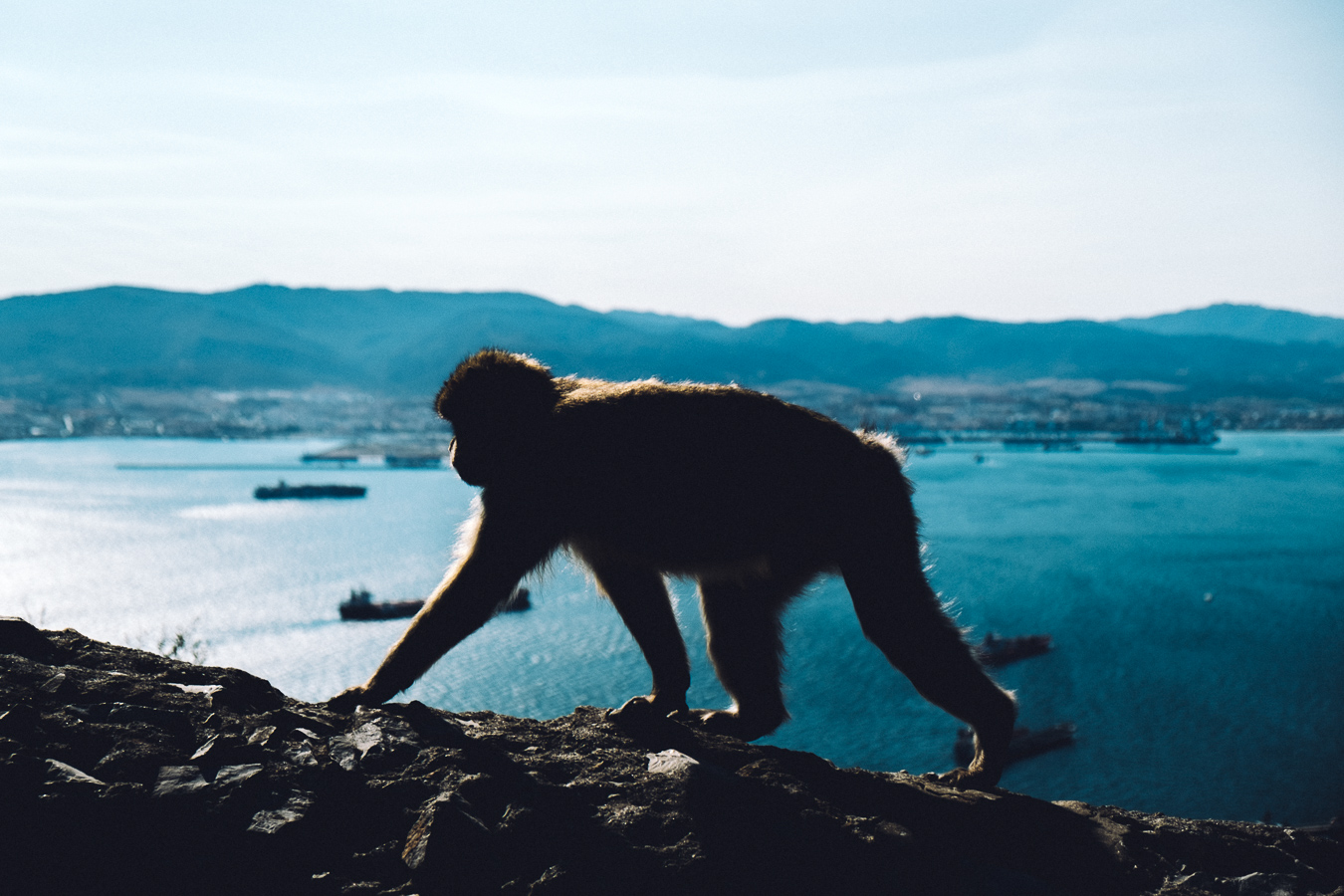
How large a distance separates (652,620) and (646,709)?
0.39 metres

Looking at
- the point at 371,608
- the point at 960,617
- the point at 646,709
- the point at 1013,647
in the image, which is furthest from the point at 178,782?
the point at 960,617

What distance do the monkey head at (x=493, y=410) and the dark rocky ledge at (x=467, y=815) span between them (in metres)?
1.05

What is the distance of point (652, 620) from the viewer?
4.05m

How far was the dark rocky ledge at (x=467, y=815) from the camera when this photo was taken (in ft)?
7.76

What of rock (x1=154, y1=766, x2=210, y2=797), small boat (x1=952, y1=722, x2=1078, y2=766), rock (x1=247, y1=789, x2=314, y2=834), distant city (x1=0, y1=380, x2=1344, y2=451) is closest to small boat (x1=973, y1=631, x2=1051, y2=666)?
small boat (x1=952, y1=722, x2=1078, y2=766)

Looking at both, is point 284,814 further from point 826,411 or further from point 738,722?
point 826,411

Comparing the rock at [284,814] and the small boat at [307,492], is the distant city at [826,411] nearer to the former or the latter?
the small boat at [307,492]

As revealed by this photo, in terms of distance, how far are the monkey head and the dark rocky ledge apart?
1050 mm

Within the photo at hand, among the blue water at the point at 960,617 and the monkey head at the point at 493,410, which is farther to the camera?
the blue water at the point at 960,617

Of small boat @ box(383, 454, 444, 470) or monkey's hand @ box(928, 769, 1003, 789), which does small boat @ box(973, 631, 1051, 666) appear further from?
small boat @ box(383, 454, 444, 470)

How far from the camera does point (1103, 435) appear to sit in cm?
12306

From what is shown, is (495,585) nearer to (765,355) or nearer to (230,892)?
(230,892)

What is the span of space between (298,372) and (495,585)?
202 metres

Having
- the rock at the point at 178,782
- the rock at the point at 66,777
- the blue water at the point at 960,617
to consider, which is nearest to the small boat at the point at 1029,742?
the blue water at the point at 960,617
